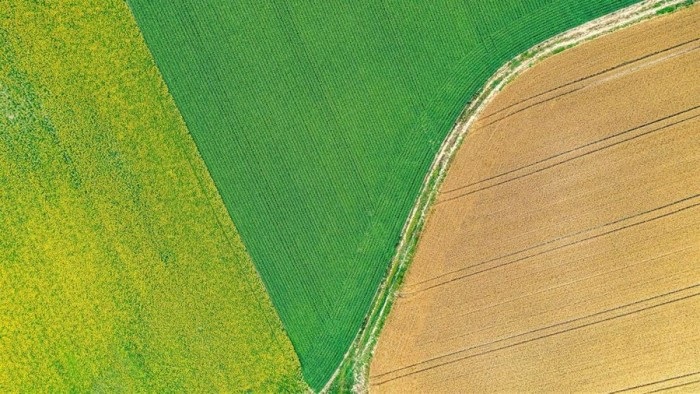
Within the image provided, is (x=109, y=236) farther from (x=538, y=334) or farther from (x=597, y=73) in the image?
(x=597, y=73)

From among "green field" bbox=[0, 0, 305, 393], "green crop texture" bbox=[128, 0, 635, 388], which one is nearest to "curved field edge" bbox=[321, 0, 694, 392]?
"green crop texture" bbox=[128, 0, 635, 388]

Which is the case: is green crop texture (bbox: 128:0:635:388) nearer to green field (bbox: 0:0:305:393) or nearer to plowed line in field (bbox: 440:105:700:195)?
green field (bbox: 0:0:305:393)

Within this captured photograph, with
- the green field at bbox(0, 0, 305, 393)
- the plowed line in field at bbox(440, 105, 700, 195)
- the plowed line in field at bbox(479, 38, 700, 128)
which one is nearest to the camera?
the plowed line in field at bbox(479, 38, 700, 128)

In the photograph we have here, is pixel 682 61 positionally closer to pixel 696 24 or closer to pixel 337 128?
pixel 696 24

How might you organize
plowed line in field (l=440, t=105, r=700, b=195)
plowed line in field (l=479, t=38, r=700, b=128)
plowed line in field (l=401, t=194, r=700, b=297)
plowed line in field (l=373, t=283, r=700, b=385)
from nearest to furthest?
1. plowed line in field (l=479, t=38, r=700, b=128)
2. plowed line in field (l=440, t=105, r=700, b=195)
3. plowed line in field (l=401, t=194, r=700, b=297)
4. plowed line in field (l=373, t=283, r=700, b=385)

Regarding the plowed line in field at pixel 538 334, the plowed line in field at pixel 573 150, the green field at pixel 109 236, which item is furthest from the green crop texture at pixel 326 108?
the plowed line in field at pixel 538 334

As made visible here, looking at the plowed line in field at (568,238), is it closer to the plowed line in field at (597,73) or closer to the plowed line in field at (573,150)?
the plowed line in field at (573,150)

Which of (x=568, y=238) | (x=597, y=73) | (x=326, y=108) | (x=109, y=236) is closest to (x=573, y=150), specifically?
(x=597, y=73)

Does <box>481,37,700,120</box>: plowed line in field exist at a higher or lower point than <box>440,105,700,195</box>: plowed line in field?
higher
